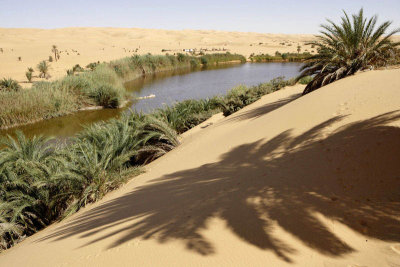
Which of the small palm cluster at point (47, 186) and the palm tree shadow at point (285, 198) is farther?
the small palm cluster at point (47, 186)

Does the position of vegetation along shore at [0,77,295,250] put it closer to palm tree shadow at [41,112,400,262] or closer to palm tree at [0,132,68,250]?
palm tree at [0,132,68,250]

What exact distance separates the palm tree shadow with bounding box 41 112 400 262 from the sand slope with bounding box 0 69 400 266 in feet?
0.04

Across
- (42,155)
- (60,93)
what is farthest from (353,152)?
(60,93)

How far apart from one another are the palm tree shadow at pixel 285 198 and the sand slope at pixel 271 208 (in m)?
0.01

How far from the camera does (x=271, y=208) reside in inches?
103

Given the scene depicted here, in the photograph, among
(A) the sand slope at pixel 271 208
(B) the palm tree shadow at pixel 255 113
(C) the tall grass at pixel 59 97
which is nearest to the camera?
(A) the sand slope at pixel 271 208

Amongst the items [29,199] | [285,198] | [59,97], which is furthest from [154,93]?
[285,198]

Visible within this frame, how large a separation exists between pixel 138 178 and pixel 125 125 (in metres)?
1.96

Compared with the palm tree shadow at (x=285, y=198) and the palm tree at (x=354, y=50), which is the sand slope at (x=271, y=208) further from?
the palm tree at (x=354, y=50)

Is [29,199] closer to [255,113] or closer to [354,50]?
[255,113]

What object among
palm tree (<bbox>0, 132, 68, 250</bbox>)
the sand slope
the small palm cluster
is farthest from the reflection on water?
the sand slope

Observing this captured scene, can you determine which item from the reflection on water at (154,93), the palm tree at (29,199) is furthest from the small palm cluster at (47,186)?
the reflection on water at (154,93)

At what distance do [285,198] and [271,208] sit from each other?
222mm

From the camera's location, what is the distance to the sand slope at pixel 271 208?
6.86ft
